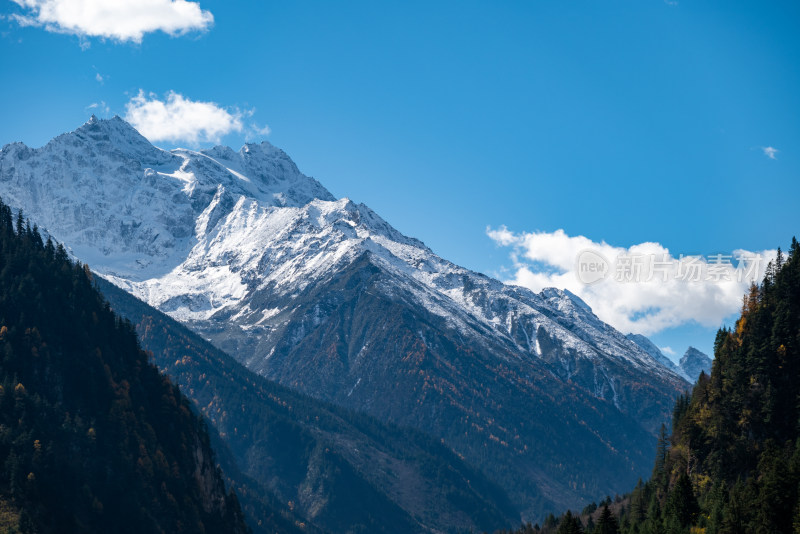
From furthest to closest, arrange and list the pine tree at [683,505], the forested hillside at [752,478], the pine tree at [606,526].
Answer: the pine tree at [683,505], the pine tree at [606,526], the forested hillside at [752,478]

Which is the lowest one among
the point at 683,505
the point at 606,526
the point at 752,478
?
the point at 606,526

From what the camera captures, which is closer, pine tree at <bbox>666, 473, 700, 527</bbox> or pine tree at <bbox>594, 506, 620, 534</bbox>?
pine tree at <bbox>594, 506, 620, 534</bbox>

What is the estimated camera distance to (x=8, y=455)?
19350 centimetres

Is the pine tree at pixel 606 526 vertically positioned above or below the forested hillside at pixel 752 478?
below

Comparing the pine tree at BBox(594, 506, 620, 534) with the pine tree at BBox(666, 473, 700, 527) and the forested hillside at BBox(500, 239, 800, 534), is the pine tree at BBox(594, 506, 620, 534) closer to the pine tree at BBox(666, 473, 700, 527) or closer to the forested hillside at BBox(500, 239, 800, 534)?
the forested hillside at BBox(500, 239, 800, 534)

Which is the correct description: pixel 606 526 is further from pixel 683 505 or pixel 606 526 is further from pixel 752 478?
pixel 752 478

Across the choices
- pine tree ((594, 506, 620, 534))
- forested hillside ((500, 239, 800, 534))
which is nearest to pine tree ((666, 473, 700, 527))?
forested hillside ((500, 239, 800, 534))

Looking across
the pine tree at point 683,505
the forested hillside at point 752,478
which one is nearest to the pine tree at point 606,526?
the forested hillside at point 752,478

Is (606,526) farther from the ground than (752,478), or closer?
closer

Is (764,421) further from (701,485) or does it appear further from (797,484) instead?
(797,484)

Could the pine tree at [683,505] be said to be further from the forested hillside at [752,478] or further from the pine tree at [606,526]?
the pine tree at [606,526]

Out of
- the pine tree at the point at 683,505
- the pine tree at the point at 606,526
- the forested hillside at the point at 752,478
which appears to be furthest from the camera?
the pine tree at the point at 683,505

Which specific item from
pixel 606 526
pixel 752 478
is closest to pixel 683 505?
pixel 752 478

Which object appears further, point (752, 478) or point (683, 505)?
point (683, 505)
